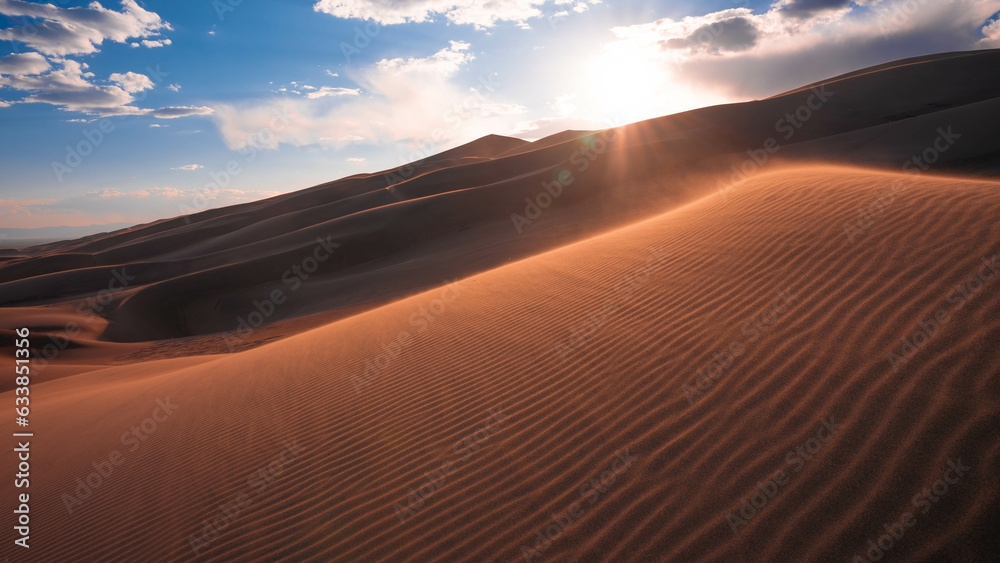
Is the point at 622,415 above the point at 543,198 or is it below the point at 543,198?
below

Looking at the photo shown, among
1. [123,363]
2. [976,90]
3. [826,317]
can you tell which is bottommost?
[123,363]

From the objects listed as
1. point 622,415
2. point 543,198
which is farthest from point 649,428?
point 543,198

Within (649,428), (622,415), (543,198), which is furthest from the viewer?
(543,198)

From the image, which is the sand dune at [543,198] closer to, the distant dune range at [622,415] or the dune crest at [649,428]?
the distant dune range at [622,415]

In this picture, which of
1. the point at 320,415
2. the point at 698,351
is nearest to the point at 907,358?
the point at 698,351

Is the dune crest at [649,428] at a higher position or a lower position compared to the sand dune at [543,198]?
lower

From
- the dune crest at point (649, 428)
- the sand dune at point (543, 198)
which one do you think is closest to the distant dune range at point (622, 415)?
the dune crest at point (649, 428)

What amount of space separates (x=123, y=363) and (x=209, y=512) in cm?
1257

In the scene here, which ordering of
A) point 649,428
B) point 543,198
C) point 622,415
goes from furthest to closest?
1. point 543,198
2. point 622,415
3. point 649,428

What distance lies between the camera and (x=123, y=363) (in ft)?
44.0

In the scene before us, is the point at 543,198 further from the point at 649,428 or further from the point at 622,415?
the point at 649,428

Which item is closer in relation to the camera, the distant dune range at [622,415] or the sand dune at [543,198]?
the distant dune range at [622,415]

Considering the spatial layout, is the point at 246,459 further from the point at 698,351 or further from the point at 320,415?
the point at 698,351

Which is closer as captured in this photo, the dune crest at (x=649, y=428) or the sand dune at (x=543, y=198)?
the dune crest at (x=649, y=428)
